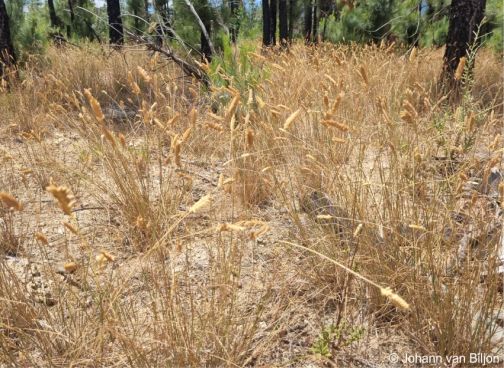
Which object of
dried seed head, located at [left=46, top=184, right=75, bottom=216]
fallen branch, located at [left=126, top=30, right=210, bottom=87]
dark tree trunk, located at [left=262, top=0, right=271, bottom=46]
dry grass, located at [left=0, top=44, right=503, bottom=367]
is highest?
dark tree trunk, located at [left=262, top=0, right=271, bottom=46]

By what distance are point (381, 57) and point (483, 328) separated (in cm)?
376

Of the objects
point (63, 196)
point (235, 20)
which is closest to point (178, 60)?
point (63, 196)

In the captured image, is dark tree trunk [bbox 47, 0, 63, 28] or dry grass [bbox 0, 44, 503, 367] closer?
dry grass [bbox 0, 44, 503, 367]

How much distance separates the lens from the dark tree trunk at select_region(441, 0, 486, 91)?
131 inches

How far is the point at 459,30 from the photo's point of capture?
3.44m

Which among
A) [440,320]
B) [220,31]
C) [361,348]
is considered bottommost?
[361,348]

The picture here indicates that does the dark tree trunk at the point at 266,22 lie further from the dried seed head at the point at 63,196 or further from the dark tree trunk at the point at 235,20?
the dried seed head at the point at 63,196

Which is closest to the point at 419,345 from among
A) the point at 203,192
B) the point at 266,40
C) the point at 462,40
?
the point at 203,192

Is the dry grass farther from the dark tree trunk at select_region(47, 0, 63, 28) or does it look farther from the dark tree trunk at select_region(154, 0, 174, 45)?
the dark tree trunk at select_region(47, 0, 63, 28)

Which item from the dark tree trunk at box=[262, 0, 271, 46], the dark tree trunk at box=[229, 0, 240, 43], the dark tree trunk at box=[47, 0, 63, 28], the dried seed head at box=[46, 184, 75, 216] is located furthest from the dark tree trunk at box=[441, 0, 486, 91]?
the dark tree trunk at box=[47, 0, 63, 28]

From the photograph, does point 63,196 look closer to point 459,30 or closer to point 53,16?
point 459,30

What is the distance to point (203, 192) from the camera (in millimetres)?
2045

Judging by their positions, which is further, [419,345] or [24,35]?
[24,35]

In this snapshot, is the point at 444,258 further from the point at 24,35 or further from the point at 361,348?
the point at 24,35
